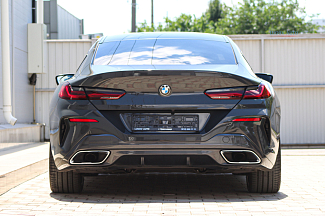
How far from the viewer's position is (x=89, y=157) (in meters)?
3.73

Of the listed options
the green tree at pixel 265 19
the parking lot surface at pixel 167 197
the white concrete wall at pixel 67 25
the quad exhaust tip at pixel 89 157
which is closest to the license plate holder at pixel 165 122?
the quad exhaust tip at pixel 89 157

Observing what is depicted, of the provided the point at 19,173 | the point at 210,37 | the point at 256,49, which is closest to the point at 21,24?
the point at 256,49

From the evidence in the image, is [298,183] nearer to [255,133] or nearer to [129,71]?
[255,133]

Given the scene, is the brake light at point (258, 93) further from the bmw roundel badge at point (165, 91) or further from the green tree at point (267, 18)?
the green tree at point (267, 18)

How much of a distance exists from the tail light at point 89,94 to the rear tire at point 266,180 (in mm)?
1512

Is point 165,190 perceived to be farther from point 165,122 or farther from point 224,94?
point 224,94

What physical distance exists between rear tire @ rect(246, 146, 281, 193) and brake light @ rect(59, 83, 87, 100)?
1.74 m

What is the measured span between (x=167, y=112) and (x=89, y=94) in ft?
2.19

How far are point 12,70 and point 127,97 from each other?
33.7 feet

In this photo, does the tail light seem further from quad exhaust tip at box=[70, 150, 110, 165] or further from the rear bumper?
quad exhaust tip at box=[70, 150, 110, 165]

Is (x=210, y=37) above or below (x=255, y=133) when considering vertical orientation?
above

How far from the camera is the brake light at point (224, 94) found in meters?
3.67

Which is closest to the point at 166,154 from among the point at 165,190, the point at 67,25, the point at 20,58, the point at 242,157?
the point at 242,157

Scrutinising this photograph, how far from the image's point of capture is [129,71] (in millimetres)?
3727
